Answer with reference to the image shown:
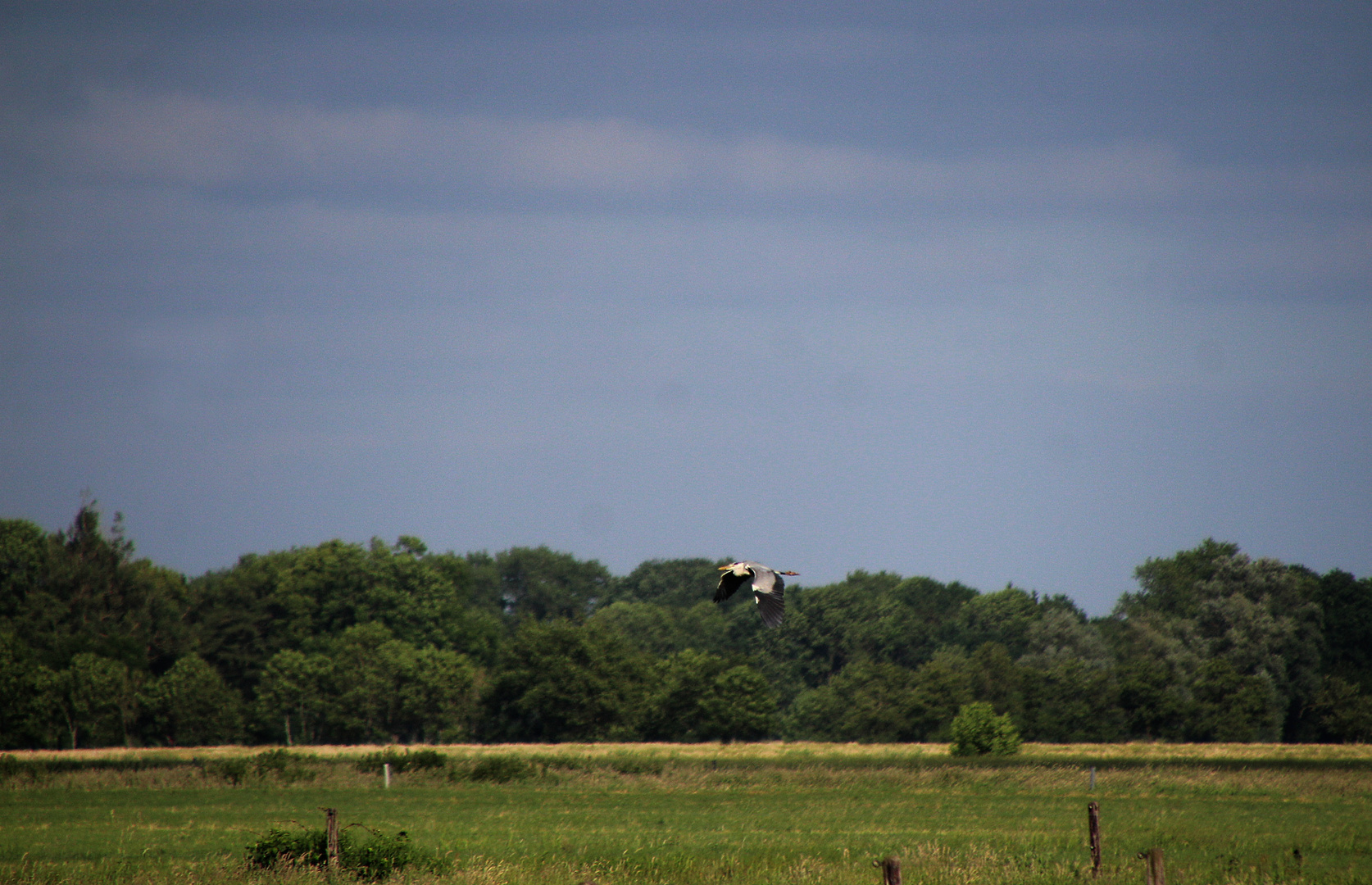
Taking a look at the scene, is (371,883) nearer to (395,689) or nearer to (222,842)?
(222,842)

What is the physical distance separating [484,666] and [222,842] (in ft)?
275

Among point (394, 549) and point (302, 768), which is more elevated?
point (394, 549)

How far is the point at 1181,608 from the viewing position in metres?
117

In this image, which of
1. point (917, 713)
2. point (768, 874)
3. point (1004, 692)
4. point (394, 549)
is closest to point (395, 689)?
point (394, 549)

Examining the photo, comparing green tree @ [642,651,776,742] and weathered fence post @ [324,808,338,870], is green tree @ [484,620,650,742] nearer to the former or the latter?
green tree @ [642,651,776,742]

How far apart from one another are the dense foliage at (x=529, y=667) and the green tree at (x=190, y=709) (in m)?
0.14

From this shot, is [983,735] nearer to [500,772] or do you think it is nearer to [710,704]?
[710,704]

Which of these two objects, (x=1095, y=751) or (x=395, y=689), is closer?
(x=1095, y=751)

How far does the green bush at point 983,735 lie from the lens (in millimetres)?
63469

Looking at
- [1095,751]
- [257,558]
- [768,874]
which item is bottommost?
[1095,751]

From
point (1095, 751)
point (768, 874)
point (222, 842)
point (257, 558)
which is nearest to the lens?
point (768, 874)

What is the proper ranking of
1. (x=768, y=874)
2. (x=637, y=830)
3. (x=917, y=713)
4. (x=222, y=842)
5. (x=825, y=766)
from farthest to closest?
(x=917, y=713) → (x=825, y=766) → (x=637, y=830) → (x=222, y=842) → (x=768, y=874)

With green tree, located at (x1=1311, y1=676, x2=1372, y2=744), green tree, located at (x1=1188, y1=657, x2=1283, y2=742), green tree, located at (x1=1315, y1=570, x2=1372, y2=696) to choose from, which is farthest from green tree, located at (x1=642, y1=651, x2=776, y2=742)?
green tree, located at (x1=1315, y1=570, x2=1372, y2=696)

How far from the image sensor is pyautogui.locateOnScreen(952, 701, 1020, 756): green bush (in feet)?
208
